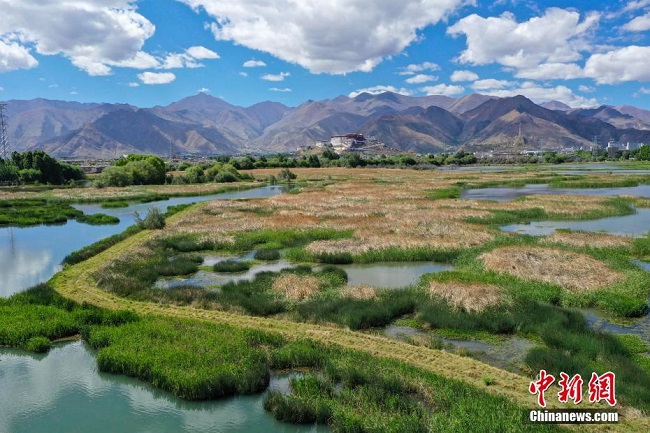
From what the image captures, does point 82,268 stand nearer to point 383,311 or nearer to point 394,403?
point 383,311

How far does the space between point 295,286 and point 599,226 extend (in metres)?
31.8

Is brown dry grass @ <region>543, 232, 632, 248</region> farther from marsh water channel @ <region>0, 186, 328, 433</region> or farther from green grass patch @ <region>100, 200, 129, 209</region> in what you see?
green grass patch @ <region>100, 200, 129, 209</region>

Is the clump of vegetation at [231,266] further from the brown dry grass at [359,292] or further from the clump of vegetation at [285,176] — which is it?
the clump of vegetation at [285,176]

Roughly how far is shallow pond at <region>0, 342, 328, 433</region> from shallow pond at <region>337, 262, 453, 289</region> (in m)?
11.6

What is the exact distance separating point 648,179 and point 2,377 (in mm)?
105649

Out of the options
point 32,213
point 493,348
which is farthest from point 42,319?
point 32,213

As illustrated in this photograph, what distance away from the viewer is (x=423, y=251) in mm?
30734

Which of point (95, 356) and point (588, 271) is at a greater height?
point (588, 271)

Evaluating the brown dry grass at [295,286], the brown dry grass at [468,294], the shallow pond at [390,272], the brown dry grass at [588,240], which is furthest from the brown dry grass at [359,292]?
the brown dry grass at [588,240]

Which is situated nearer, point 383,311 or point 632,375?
point 632,375

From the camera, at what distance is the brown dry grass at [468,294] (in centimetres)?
1964

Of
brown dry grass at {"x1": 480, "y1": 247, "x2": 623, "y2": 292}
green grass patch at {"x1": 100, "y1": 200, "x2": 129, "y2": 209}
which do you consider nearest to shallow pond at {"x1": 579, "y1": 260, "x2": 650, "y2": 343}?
brown dry grass at {"x1": 480, "y1": 247, "x2": 623, "y2": 292}

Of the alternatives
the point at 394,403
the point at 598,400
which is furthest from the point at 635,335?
the point at 394,403

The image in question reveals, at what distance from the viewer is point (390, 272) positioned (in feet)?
91.2
